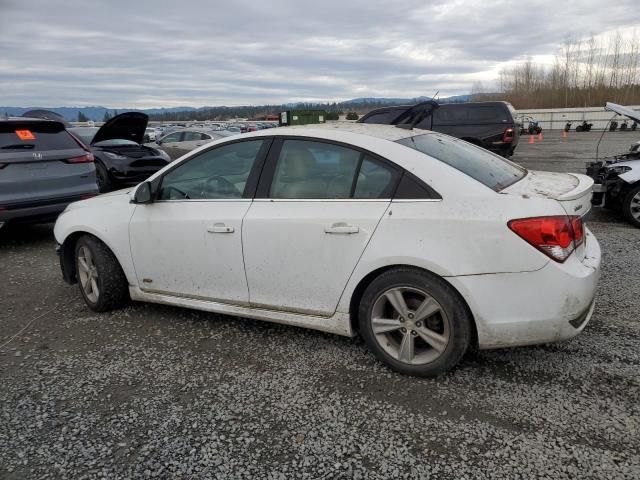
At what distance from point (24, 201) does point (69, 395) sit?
4101 mm

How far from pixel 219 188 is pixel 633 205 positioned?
5.71 m

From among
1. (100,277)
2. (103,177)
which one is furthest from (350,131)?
(103,177)

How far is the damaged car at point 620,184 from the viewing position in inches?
253

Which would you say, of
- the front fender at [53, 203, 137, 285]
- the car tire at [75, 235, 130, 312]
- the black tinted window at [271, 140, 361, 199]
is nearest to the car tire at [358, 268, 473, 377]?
the black tinted window at [271, 140, 361, 199]

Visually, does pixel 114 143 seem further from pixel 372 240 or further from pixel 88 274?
pixel 372 240

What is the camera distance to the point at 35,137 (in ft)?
21.0

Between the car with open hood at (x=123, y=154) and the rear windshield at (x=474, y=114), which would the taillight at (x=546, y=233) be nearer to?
the car with open hood at (x=123, y=154)

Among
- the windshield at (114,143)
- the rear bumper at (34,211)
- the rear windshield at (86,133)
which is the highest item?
the rear windshield at (86,133)

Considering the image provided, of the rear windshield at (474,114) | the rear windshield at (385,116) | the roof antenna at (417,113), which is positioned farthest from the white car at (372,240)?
the rear windshield at (474,114)

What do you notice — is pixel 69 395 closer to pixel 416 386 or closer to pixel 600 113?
pixel 416 386

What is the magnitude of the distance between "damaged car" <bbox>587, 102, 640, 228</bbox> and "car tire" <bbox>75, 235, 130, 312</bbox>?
5.71 meters

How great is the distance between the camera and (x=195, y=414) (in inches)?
108

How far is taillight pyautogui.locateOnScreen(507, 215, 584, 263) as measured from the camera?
8.63 ft

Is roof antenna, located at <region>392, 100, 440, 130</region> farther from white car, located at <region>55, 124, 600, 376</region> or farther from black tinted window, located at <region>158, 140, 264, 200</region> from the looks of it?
black tinted window, located at <region>158, 140, 264, 200</region>
